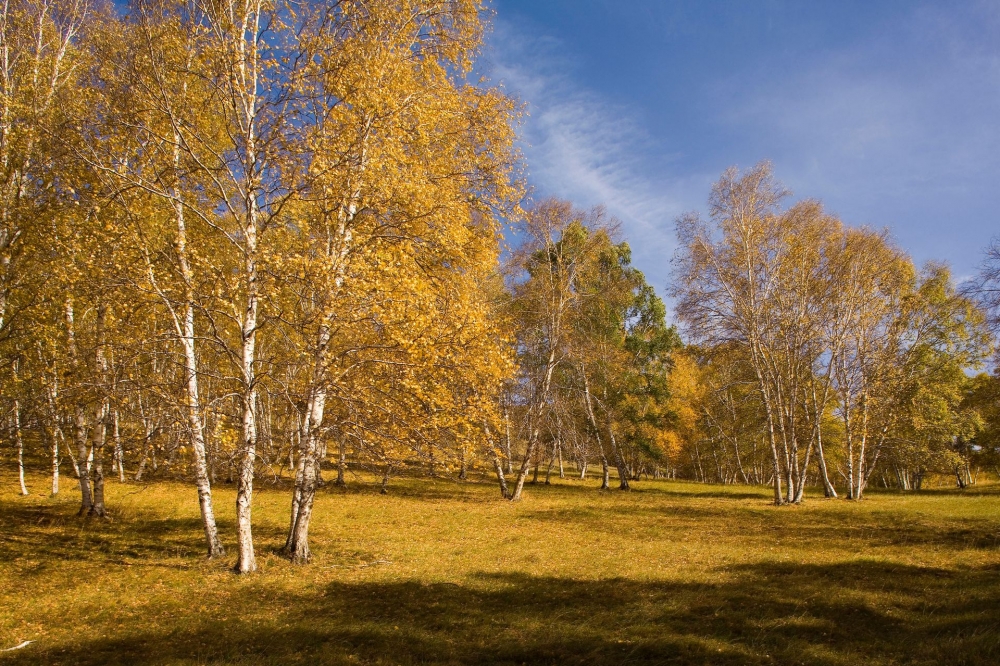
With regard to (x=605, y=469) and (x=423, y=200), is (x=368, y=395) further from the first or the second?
(x=605, y=469)

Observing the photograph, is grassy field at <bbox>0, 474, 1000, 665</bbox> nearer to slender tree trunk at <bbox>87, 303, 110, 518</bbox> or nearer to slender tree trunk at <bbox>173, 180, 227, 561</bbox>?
slender tree trunk at <bbox>87, 303, 110, 518</bbox>

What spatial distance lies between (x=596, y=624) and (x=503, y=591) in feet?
8.74

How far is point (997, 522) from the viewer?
55.9 ft

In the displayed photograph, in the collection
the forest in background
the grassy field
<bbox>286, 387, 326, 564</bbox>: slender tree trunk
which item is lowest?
the grassy field

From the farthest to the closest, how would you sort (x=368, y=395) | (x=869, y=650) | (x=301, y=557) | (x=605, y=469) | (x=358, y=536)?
(x=605, y=469), (x=358, y=536), (x=301, y=557), (x=368, y=395), (x=869, y=650)

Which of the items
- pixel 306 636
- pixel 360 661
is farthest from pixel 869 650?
pixel 306 636

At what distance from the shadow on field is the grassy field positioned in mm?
39

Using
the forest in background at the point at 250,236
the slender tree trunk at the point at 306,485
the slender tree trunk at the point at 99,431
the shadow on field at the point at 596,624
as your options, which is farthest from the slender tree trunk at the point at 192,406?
the shadow on field at the point at 596,624

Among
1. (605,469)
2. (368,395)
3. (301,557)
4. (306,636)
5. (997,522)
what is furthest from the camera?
(605,469)

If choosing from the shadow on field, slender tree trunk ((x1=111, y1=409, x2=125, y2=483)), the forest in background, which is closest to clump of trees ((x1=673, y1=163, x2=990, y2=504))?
the forest in background

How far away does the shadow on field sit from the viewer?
260 inches

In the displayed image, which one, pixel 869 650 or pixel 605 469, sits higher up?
pixel 869 650

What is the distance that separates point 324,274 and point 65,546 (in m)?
9.70

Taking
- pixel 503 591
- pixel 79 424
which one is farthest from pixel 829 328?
pixel 79 424
